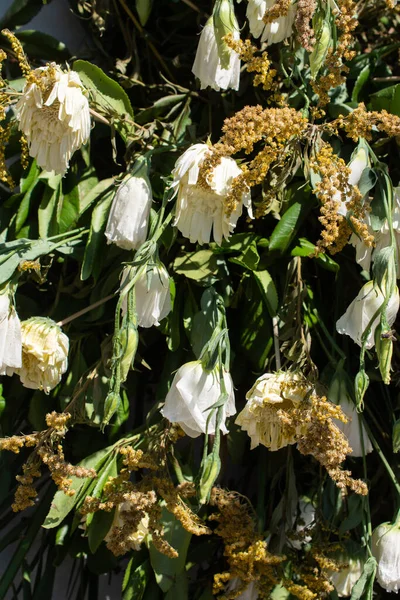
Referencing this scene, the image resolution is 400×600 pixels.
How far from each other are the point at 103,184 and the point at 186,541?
36cm

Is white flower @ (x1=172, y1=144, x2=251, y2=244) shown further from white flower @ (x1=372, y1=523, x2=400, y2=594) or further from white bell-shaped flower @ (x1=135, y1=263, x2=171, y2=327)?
white flower @ (x1=372, y1=523, x2=400, y2=594)

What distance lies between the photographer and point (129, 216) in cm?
71

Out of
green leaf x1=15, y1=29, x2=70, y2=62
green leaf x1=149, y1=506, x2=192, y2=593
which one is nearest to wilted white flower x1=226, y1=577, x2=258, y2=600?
green leaf x1=149, y1=506, x2=192, y2=593

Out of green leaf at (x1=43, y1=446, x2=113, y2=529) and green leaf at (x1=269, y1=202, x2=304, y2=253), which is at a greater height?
green leaf at (x1=269, y1=202, x2=304, y2=253)

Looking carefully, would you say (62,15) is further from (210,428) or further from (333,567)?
(333,567)

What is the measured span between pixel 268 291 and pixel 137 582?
293 mm

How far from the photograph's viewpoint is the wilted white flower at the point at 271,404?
0.67m

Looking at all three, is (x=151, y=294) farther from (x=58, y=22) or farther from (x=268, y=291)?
(x=58, y=22)

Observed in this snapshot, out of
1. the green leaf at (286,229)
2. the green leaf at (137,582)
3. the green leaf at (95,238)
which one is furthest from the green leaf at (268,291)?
the green leaf at (137,582)

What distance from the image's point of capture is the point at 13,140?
2.81 ft

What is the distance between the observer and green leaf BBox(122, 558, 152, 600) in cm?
75

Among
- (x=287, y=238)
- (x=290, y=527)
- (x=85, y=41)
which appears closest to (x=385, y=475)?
(x=290, y=527)

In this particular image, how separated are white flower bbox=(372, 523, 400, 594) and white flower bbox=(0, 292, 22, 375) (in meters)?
0.35

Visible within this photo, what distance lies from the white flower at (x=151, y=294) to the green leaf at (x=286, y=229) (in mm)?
128
